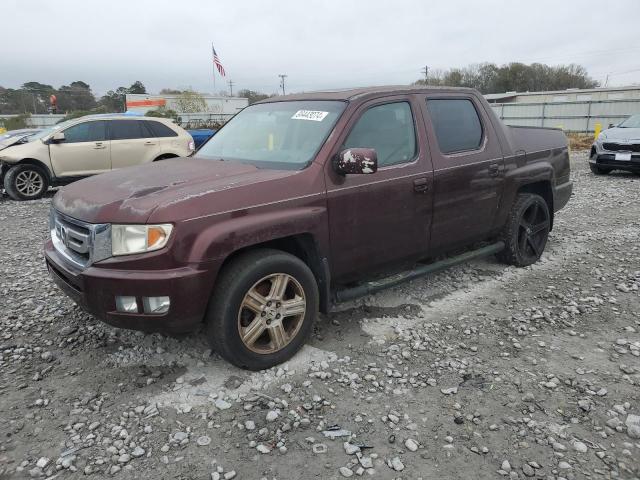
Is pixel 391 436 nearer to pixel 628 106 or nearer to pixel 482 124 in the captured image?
pixel 482 124

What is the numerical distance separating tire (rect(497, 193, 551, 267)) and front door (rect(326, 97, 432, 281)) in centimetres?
138

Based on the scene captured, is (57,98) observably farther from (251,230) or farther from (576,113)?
(251,230)

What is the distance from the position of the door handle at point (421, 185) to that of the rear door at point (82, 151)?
325 inches

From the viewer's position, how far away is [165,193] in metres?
2.94

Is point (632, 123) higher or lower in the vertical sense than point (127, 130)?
Result: lower

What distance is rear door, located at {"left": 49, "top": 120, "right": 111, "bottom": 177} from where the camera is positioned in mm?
9891

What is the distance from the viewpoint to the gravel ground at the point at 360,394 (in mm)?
2457

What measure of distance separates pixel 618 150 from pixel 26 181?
12914mm

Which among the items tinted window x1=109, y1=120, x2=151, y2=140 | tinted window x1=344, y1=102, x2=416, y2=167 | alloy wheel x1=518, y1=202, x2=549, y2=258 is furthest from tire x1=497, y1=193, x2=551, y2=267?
tinted window x1=109, y1=120, x2=151, y2=140

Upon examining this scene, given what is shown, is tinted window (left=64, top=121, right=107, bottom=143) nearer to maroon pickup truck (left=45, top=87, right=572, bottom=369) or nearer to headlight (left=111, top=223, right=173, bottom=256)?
maroon pickup truck (left=45, top=87, right=572, bottom=369)

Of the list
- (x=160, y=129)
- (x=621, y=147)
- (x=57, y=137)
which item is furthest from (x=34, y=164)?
(x=621, y=147)

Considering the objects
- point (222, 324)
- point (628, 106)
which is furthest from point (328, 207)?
point (628, 106)

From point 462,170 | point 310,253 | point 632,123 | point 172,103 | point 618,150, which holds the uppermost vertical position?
point 172,103

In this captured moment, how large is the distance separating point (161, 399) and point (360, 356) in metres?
1.35
